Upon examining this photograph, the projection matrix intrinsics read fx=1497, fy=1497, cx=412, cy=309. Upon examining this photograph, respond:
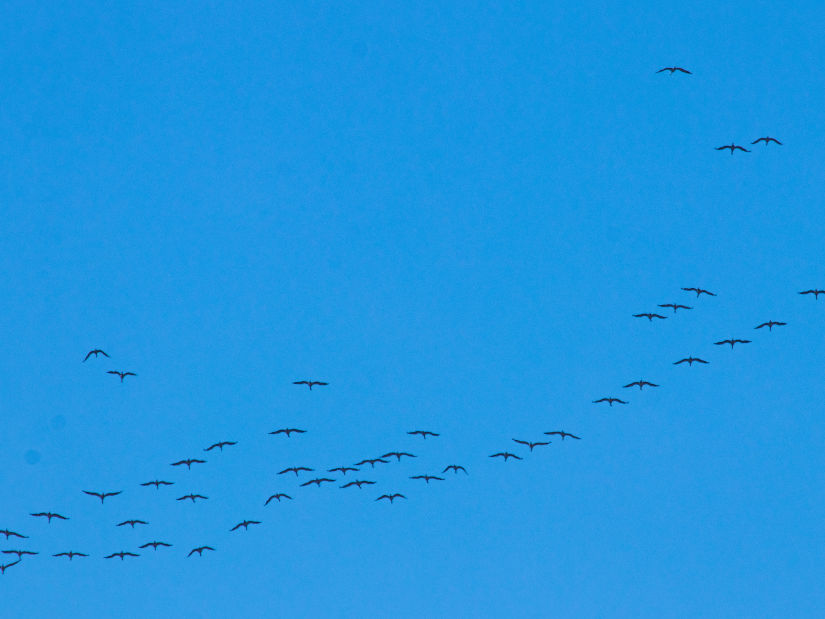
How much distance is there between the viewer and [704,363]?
12144 centimetres

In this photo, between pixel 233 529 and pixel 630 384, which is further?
pixel 630 384

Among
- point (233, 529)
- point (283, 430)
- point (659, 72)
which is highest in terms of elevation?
point (659, 72)

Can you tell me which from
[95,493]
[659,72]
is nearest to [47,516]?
[95,493]

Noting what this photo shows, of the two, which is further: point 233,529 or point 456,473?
point 456,473

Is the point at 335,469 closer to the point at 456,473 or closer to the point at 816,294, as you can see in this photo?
the point at 456,473

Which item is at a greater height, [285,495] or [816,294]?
[816,294]

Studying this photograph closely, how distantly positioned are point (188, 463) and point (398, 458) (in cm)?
1717

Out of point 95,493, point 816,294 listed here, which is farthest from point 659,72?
point 95,493

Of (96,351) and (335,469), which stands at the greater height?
(96,351)

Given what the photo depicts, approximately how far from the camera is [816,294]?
115 m

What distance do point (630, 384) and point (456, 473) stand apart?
622 inches

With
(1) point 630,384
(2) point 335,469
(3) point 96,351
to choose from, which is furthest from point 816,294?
(3) point 96,351

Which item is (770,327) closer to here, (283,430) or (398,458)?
(398,458)

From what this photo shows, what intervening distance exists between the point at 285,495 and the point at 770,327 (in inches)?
1599
